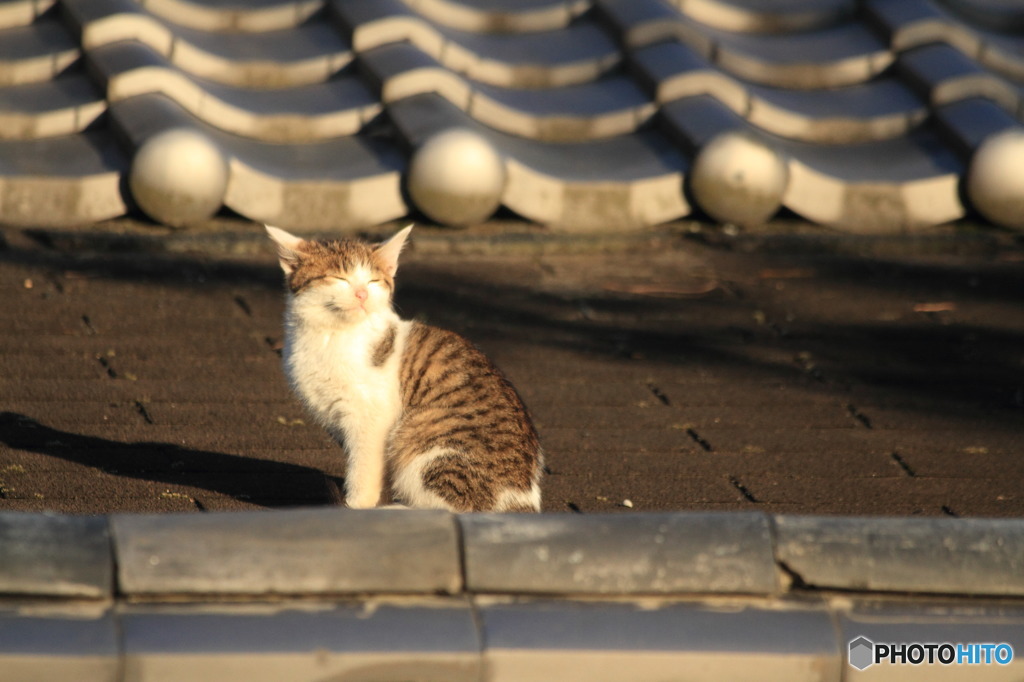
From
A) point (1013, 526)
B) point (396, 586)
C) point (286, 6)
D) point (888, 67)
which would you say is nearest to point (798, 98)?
point (888, 67)

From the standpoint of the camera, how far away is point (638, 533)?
11.9 feet

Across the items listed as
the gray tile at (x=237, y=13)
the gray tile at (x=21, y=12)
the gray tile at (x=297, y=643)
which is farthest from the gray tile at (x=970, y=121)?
the gray tile at (x=297, y=643)

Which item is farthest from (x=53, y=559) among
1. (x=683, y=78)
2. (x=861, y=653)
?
(x=683, y=78)

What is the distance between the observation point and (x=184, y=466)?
16.1ft

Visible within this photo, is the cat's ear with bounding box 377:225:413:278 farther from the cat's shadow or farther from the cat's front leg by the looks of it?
the cat's shadow

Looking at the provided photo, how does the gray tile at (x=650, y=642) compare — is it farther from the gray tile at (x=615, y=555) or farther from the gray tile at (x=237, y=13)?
the gray tile at (x=237, y=13)

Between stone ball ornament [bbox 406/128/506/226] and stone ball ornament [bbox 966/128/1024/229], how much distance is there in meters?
2.79

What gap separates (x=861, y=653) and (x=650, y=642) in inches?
21.3

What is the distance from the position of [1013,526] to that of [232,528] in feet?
6.71

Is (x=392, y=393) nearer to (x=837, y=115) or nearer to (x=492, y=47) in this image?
(x=492, y=47)

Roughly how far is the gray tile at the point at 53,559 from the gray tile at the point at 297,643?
0.12m

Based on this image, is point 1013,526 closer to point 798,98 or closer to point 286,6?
point 798,98

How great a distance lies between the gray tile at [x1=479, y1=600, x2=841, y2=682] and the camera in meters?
3.42

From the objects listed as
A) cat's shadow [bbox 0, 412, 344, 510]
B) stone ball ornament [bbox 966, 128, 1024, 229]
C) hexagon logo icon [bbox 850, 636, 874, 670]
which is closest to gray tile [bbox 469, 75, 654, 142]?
stone ball ornament [bbox 966, 128, 1024, 229]
